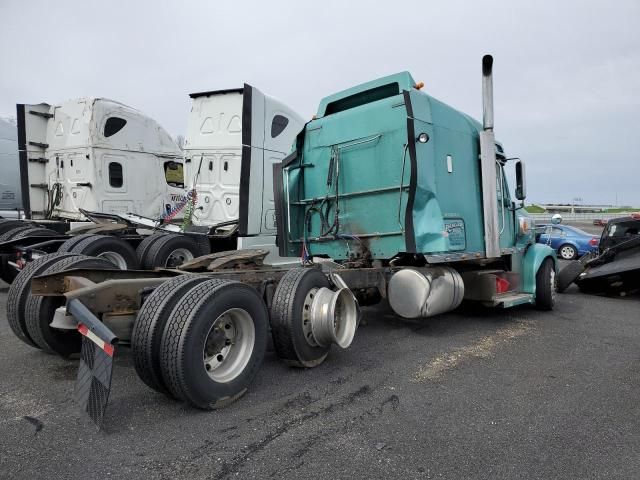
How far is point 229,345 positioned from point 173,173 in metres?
8.07

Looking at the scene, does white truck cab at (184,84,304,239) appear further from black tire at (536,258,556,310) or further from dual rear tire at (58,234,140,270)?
Result: black tire at (536,258,556,310)

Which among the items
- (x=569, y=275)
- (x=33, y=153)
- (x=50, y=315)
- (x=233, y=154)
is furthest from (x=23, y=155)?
(x=569, y=275)

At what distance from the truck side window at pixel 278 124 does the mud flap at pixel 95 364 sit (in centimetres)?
538

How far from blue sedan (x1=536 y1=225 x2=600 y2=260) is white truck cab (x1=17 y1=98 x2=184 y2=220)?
510 inches

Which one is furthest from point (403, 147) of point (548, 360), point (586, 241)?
point (586, 241)

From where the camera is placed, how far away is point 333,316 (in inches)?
152

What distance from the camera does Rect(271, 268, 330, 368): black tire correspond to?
381 cm

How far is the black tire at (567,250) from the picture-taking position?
16125 mm

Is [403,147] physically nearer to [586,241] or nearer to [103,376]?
[103,376]

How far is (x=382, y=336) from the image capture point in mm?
5445

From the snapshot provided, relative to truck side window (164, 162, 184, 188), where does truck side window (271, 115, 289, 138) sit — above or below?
above

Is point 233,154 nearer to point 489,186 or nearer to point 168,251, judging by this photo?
point 168,251

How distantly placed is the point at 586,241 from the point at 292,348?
15413mm

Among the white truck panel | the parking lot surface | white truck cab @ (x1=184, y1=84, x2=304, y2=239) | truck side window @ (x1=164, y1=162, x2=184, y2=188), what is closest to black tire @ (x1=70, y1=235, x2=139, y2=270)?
white truck cab @ (x1=184, y1=84, x2=304, y2=239)
